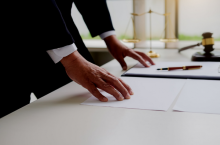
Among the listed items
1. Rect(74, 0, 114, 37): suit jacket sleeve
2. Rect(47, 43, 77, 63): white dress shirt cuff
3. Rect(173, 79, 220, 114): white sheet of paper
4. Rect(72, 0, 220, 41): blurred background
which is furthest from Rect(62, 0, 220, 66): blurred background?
Rect(47, 43, 77, 63): white dress shirt cuff

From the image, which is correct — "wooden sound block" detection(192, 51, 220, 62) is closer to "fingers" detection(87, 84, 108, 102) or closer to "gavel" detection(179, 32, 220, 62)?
"gavel" detection(179, 32, 220, 62)

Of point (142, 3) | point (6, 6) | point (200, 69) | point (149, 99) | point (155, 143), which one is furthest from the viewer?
point (142, 3)

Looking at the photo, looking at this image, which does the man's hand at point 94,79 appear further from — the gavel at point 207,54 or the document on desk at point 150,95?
the gavel at point 207,54

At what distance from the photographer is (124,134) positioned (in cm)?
53

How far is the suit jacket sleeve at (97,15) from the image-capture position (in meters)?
1.33

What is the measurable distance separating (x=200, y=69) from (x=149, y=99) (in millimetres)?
451

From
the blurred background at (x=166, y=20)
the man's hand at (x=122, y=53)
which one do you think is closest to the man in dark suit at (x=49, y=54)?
the man's hand at (x=122, y=53)

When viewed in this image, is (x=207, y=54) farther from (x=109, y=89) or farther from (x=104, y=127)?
(x=104, y=127)

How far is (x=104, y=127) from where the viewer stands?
1.89 feet

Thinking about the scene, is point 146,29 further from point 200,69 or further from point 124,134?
point 124,134

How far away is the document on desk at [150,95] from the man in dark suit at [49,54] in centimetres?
3

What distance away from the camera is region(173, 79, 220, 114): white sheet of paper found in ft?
2.15

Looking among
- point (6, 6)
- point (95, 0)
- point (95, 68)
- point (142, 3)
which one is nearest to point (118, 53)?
point (95, 0)

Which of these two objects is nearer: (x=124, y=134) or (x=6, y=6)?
(x=124, y=134)
